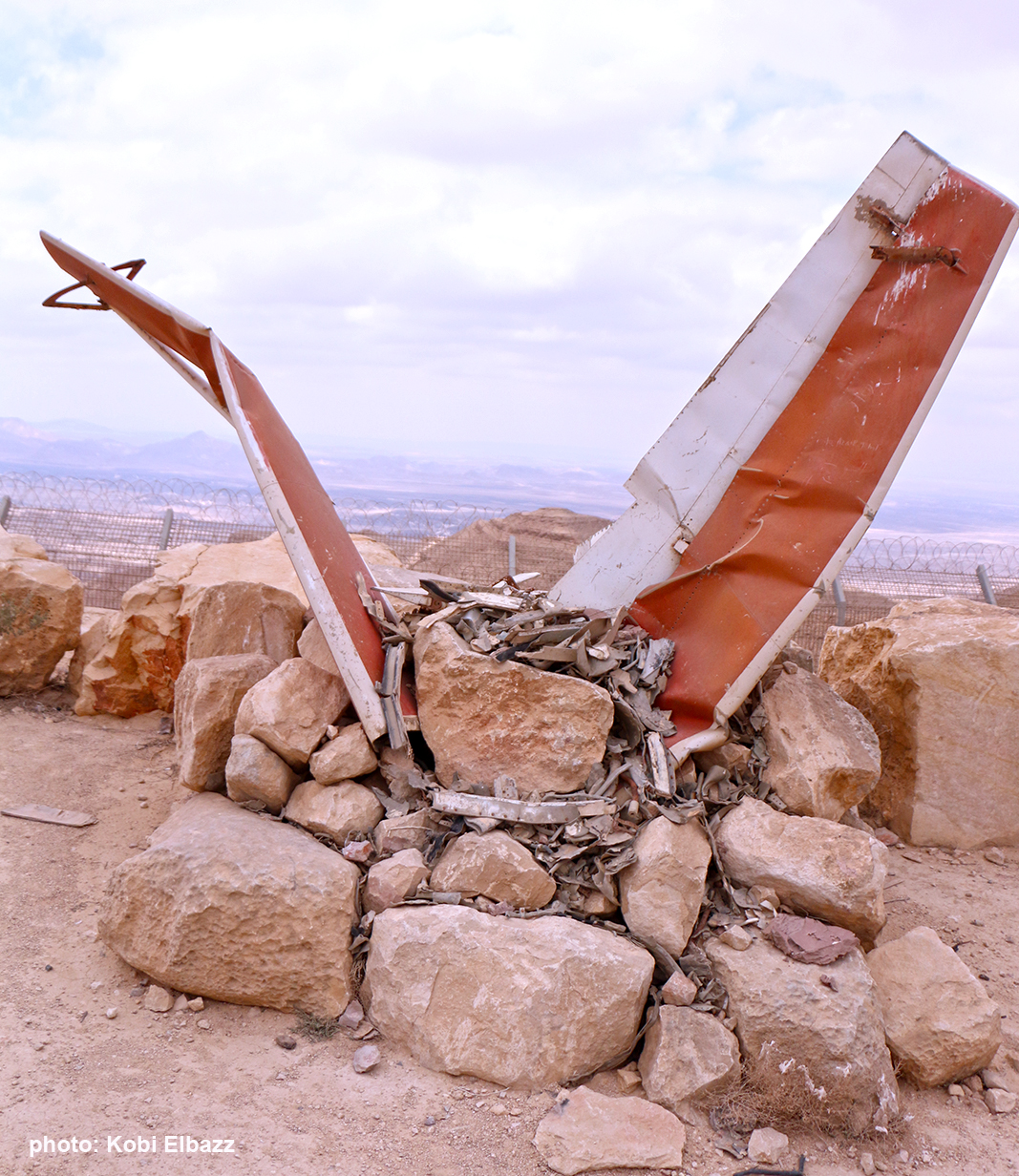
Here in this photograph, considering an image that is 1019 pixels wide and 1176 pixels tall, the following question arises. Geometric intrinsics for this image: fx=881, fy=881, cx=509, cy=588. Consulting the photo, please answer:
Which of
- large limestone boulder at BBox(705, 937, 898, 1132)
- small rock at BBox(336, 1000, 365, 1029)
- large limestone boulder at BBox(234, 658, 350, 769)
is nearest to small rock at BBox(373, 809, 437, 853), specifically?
large limestone boulder at BBox(234, 658, 350, 769)

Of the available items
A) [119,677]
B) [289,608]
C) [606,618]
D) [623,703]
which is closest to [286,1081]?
[623,703]

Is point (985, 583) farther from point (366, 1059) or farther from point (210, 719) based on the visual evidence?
point (366, 1059)

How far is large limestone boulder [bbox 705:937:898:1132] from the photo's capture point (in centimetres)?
320

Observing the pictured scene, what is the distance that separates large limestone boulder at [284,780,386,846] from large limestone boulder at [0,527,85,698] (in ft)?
10.2

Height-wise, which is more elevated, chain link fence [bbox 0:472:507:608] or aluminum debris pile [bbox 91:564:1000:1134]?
chain link fence [bbox 0:472:507:608]

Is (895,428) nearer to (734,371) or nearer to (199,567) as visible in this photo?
(734,371)

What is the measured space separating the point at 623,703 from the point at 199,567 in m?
3.91

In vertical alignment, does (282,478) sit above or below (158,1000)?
above

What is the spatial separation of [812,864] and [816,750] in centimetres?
63

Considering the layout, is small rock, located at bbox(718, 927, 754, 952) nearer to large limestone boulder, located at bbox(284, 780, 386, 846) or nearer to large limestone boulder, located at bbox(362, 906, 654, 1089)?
large limestone boulder, located at bbox(362, 906, 654, 1089)

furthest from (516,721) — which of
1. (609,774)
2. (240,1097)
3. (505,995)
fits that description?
(240,1097)

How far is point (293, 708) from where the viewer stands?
13.2 ft

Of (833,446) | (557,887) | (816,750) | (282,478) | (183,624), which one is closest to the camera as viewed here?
(557,887)

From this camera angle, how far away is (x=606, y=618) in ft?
14.2
